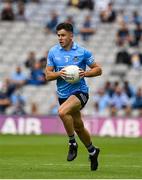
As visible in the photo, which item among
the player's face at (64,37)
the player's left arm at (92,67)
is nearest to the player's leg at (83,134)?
the player's left arm at (92,67)

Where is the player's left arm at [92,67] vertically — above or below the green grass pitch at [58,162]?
above

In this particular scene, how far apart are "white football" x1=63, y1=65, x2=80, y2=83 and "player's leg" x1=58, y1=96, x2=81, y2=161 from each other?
1.08 ft

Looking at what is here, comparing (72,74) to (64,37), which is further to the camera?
(64,37)

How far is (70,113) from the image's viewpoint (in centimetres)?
1327

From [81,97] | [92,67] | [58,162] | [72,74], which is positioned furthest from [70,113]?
[58,162]

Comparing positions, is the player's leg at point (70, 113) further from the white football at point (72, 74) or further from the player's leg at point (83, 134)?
the white football at point (72, 74)

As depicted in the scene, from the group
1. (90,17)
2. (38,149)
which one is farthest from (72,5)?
(38,149)

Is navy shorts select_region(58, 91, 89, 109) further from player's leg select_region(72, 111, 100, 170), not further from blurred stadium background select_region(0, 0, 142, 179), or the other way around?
blurred stadium background select_region(0, 0, 142, 179)

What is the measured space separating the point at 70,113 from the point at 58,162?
2.64m

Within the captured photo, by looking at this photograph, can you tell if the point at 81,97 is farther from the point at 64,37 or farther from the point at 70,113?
the point at 64,37

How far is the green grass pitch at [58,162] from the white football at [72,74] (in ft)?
4.79

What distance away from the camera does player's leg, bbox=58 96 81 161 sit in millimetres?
13180

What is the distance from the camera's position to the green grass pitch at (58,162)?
12.4m

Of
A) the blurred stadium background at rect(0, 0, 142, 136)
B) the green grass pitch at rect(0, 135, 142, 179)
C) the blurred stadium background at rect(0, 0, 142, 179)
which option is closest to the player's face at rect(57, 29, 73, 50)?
the green grass pitch at rect(0, 135, 142, 179)
